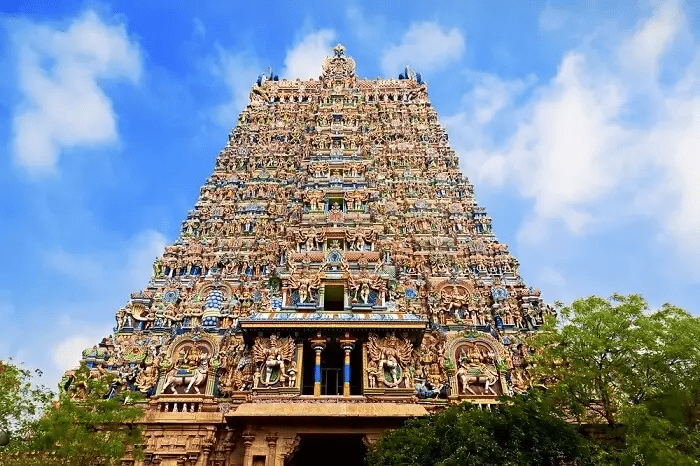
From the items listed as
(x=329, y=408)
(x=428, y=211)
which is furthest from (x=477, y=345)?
(x=428, y=211)

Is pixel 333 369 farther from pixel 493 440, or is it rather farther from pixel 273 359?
pixel 493 440

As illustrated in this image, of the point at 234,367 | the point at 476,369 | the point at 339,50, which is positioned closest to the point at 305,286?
the point at 234,367

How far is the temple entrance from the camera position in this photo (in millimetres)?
18484

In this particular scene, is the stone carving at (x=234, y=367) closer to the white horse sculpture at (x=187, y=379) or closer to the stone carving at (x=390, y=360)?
the white horse sculpture at (x=187, y=379)

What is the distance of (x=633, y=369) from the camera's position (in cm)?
1470

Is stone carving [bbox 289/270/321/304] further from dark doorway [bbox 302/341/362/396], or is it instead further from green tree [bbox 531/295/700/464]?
green tree [bbox 531/295/700/464]

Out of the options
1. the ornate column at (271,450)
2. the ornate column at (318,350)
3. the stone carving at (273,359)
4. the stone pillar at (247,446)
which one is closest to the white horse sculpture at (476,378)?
the ornate column at (318,350)

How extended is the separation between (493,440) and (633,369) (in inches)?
210

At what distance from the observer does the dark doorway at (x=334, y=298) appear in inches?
864

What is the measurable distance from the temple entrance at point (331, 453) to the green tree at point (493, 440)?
5.14 meters

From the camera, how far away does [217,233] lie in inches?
1024

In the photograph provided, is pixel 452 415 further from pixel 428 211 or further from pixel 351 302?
pixel 428 211

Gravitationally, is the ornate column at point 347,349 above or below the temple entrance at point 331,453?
above

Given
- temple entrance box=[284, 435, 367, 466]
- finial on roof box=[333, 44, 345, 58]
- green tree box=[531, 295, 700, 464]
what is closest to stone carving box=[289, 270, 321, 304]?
temple entrance box=[284, 435, 367, 466]
